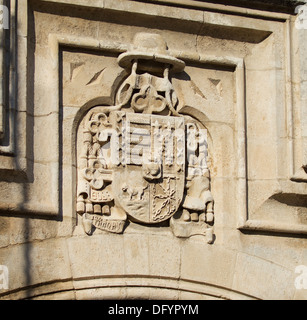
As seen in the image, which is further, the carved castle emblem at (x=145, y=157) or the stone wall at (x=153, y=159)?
the carved castle emblem at (x=145, y=157)

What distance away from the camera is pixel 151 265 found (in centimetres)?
797

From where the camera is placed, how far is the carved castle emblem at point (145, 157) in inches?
314

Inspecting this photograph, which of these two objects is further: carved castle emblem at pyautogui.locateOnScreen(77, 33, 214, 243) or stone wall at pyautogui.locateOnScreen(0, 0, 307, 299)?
carved castle emblem at pyautogui.locateOnScreen(77, 33, 214, 243)

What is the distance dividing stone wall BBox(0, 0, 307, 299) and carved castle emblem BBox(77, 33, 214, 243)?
11 millimetres

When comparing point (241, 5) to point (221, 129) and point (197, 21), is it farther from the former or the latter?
point (221, 129)

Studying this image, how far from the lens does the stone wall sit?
25.5 ft

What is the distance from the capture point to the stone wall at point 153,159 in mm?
7781

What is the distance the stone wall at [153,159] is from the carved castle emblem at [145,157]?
1cm

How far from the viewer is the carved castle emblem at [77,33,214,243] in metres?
7.99

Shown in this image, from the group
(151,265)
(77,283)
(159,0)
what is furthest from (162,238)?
(159,0)

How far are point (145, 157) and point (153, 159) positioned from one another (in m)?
0.06

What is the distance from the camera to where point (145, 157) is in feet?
26.7
